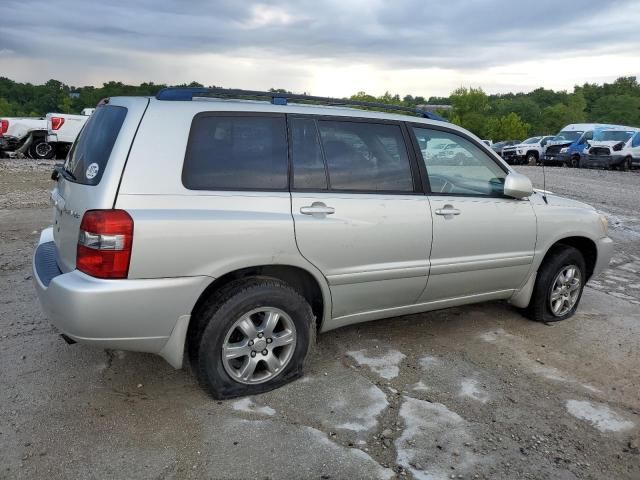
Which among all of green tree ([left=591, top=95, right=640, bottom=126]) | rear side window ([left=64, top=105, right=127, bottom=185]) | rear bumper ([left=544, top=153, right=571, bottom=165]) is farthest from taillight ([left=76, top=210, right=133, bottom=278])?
green tree ([left=591, top=95, right=640, bottom=126])

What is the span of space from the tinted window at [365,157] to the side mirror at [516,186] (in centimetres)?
81

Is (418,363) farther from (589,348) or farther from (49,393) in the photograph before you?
(49,393)

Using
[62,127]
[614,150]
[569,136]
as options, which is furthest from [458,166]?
[569,136]

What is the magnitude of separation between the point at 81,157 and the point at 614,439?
3.38 metres

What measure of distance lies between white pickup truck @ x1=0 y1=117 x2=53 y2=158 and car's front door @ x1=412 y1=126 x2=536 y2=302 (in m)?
18.8

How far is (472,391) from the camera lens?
133 inches

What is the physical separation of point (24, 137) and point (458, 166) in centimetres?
1916

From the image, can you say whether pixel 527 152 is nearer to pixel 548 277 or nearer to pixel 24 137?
pixel 24 137

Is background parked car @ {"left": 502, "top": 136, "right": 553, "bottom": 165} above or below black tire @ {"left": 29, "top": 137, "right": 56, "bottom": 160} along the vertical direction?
above

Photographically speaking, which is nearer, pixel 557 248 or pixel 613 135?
pixel 557 248

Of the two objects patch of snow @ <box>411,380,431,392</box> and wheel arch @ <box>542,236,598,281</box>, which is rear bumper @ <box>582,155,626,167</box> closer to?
wheel arch @ <box>542,236,598,281</box>

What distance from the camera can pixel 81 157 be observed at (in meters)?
3.20

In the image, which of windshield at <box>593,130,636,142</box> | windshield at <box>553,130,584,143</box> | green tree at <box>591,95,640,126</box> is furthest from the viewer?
green tree at <box>591,95,640,126</box>

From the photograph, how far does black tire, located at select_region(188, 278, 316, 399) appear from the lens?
117 inches
